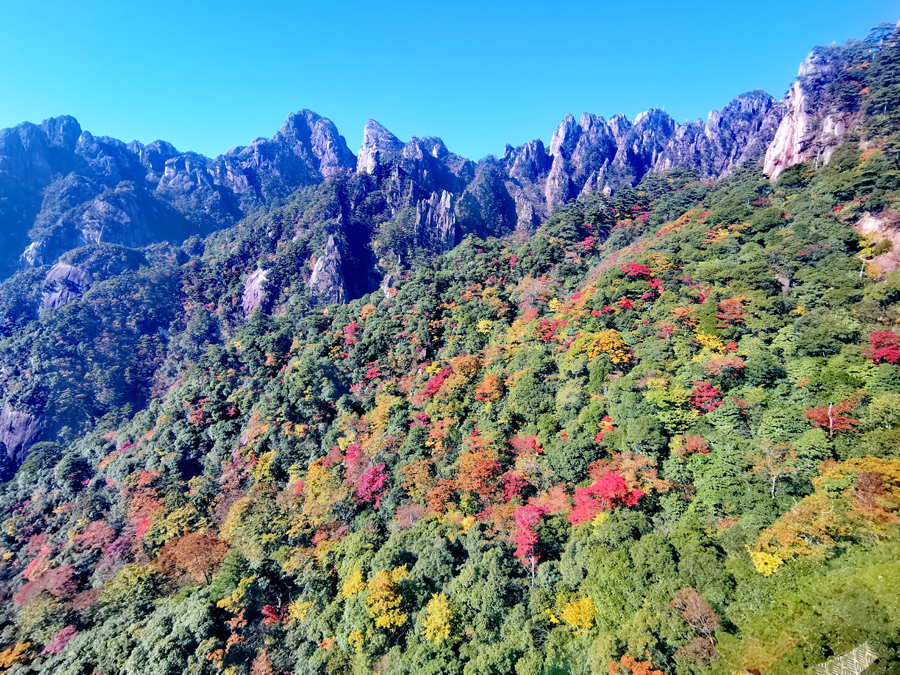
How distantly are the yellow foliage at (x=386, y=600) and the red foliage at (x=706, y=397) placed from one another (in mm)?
33055

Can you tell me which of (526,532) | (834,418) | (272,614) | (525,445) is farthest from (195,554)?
(834,418)

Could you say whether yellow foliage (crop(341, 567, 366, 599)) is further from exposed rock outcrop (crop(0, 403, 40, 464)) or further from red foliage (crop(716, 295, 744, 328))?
exposed rock outcrop (crop(0, 403, 40, 464))

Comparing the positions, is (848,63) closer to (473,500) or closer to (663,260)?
(663,260)

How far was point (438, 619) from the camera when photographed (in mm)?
32406

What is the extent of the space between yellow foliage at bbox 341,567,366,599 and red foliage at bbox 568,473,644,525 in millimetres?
21551

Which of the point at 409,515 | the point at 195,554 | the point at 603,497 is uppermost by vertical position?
the point at 603,497

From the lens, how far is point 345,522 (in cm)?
4750

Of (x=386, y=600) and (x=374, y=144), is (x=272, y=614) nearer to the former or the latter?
(x=386, y=600)

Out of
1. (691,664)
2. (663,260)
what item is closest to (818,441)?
(691,664)

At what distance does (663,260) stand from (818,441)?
36.2m

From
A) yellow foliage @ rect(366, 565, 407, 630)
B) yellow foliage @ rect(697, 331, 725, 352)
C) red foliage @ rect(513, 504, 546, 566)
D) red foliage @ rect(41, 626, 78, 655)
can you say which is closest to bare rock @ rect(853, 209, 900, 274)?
yellow foliage @ rect(697, 331, 725, 352)

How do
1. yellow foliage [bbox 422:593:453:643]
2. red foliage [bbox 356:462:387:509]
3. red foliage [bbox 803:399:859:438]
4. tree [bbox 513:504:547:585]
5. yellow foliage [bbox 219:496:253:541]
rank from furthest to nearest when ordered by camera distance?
yellow foliage [bbox 219:496:253:541], red foliage [bbox 356:462:387:509], tree [bbox 513:504:547:585], yellow foliage [bbox 422:593:453:643], red foliage [bbox 803:399:859:438]

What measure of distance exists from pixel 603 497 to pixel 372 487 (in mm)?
28460

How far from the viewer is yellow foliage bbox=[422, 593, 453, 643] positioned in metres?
31.8
